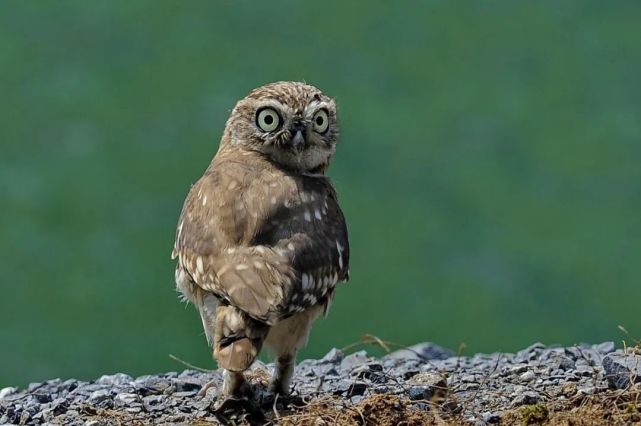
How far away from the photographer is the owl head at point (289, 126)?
8.44 m

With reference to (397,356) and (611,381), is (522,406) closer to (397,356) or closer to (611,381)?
(611,381)

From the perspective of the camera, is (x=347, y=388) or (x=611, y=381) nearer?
(x=611, y=381)

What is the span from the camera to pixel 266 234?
7.55 meters

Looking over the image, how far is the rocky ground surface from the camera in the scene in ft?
22.5

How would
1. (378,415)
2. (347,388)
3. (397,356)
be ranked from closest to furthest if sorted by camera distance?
(378,415) → (347,388) → (397,356)

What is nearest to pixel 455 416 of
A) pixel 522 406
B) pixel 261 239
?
pixel 522 406

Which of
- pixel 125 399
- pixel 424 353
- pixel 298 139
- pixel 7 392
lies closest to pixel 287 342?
pixel 125 399

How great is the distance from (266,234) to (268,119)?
4.06ft

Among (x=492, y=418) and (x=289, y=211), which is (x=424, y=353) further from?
(x=492, y=418)

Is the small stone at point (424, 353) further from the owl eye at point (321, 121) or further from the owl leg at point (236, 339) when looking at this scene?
the owl leg at point (236, 339)

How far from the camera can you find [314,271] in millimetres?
7492

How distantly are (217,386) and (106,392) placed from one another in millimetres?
672

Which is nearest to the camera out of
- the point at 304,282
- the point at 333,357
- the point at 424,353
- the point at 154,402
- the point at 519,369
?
the point at 304,282

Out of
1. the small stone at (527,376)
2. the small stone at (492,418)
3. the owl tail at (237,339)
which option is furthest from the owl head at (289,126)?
the small stone at (492,418)
